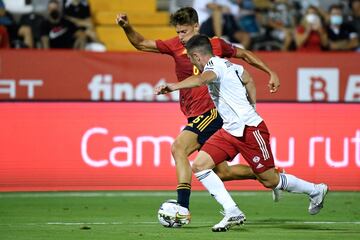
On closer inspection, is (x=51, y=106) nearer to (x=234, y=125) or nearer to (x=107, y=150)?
(x=107, y=150)

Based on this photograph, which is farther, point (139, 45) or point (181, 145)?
point (139, 45)

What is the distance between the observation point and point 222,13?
2234 cm

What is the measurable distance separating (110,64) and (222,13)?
9.53 ft

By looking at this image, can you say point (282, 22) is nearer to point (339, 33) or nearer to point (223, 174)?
point (339, 33)

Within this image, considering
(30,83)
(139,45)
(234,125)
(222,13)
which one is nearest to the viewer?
(234,125)

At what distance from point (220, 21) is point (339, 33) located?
2766 mm

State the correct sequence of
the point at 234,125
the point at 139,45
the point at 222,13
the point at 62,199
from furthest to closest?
the point at 222,13
the point at 62,199
the point at 139,45
the point at 234,125

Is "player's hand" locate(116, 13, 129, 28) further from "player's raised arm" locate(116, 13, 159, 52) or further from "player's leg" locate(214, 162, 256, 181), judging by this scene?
"player's leg" locate(214, 162, 256, 181)

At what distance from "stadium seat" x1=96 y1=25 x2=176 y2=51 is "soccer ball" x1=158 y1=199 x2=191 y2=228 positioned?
441 inches

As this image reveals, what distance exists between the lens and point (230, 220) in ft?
37.0

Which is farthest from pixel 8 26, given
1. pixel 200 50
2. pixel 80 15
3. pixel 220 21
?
pixel 200 50

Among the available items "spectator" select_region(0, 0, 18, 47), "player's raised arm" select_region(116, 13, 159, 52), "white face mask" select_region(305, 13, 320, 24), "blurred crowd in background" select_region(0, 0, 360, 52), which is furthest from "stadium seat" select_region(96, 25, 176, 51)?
"player's raised arm" select_region(116, 13, 159, 52)

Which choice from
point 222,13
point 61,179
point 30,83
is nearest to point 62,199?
point 61,179

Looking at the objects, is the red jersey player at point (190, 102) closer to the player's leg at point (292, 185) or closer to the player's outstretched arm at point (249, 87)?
the player's outstretched arm at point (249, 87)
